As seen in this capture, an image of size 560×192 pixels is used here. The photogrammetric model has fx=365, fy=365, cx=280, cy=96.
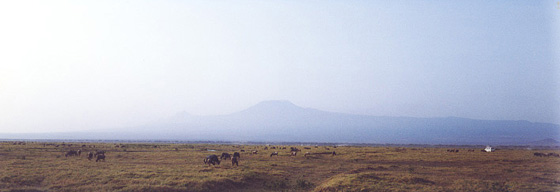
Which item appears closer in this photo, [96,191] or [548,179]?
[96,191]

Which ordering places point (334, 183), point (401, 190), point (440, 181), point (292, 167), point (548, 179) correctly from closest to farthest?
point (401, 190) → point (334, 183) → point (440, 181) → point (548, 179) → point (292, 167)

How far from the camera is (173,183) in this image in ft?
68.0

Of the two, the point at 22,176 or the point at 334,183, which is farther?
the point at 22,176

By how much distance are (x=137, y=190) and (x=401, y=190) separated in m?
13.8

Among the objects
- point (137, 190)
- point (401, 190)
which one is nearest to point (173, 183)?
point (137, 190)

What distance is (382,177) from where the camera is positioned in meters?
22.7

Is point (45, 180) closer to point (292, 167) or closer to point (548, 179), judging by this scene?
point (292, 167)

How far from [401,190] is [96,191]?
1584 cm

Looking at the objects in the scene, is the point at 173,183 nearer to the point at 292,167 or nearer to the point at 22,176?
the point at 22,176

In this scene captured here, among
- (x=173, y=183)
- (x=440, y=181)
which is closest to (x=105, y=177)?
(x=173, y=183)

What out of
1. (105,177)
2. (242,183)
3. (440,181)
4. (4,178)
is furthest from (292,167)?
(4,178)

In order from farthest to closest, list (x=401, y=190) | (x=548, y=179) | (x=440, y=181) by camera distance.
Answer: (x=548, y=179)
(x=440, y=181)
(x=401, y=190)

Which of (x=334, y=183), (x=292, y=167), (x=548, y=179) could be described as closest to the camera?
(x=334, y=183)

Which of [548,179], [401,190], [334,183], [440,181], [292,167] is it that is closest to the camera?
[401,190]
